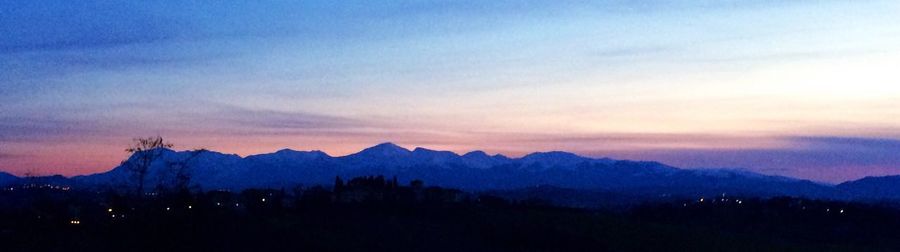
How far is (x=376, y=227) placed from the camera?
270 ft

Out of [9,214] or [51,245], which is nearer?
[51,245]

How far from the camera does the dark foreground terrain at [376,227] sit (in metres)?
61.7

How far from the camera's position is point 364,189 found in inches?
4653

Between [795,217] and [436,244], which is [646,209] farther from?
[436,244]

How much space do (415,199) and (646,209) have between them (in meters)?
50.3

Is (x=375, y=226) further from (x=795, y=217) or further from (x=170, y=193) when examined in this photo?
(x=795, y=217)

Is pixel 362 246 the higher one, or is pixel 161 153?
pixel 161 153

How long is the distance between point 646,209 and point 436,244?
77.4 metres

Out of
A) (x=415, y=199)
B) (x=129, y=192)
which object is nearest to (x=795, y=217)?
(x=415, y=199)

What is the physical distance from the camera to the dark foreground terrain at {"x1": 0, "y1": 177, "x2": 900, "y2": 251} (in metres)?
61.7

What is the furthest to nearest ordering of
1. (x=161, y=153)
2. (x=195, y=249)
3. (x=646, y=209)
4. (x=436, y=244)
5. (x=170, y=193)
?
(x=646, y=209)
(x=436, y=244)
(x=161, y=153)
(x=170, y=193)
(x=195, y=249)

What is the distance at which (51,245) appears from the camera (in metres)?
63.2

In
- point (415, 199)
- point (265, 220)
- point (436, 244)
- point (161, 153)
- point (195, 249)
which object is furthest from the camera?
point (415, 199)

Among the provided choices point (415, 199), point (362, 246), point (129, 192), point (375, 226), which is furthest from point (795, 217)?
point (129, 192)
